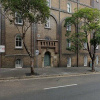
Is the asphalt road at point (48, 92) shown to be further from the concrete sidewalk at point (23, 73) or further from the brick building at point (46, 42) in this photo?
the brick building at point (46, 42)

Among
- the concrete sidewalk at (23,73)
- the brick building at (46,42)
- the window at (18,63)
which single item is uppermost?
the brick building at (46,42)

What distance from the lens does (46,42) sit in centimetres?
1956

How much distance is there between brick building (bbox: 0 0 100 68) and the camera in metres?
17.0

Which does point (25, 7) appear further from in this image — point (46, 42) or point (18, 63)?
point (18, 63)

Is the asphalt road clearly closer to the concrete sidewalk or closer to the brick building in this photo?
the concrete sidewalk

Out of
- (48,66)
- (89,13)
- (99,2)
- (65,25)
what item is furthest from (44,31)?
(99,2)

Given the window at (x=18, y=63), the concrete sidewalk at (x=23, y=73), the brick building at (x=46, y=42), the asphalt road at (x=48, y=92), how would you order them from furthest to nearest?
1. the window at (x=18, y=63)
2. the brick building at (x=46, y=42)
3. the concrete sidewalk at (x=23, y=73)
4. the asphalt road at (x=48, y=92)

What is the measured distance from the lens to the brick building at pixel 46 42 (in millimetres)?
17016

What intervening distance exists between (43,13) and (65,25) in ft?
27.5

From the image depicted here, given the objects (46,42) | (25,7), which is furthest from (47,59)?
(25,7)

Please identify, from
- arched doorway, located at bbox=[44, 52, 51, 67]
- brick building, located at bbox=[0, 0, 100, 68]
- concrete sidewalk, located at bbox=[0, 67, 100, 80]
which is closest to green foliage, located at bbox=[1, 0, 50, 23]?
brick building, located at bbox=[0, 0, 100, 68]

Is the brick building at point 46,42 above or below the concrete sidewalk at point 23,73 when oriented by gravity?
above

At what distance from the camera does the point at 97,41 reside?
1780 cm

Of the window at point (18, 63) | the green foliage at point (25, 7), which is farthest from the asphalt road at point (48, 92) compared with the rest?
the window at point (18, 63)
